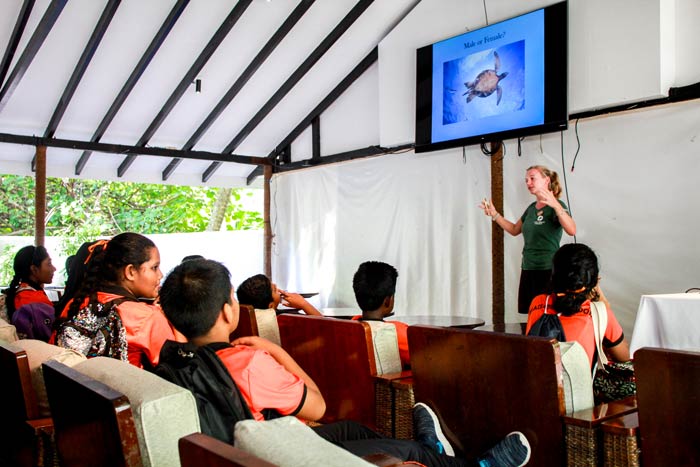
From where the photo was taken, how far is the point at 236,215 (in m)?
16.0

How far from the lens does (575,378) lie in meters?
1.77

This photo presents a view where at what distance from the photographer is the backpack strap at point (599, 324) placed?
7.33 ft

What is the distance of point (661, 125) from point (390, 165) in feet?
10.1

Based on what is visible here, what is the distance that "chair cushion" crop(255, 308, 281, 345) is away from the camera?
3045mm

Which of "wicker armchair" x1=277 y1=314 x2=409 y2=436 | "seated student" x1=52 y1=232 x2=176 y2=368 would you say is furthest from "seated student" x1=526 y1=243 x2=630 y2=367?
"seated student" x1=52 y1=232 x2=176 y2=368

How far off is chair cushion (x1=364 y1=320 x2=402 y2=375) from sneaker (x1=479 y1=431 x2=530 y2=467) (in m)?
0.63

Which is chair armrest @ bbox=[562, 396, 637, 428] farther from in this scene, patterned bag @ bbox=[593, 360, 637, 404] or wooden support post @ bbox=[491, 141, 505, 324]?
wooden support post @ bbox=[491, 141, 505, 324]

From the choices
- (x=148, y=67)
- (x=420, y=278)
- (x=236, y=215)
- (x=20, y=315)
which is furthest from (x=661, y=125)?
(x=236, y=215)

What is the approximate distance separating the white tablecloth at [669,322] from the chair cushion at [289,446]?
2727 mm

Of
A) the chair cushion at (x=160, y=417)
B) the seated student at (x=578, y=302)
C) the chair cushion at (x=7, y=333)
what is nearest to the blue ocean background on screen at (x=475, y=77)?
the seated student at (x=578, y=302)

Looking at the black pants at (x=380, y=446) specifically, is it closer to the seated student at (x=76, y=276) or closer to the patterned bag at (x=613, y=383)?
the patterned bag at (x=613, y=383)

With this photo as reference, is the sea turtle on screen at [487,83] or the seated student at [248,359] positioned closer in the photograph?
the seated student at [248,359]

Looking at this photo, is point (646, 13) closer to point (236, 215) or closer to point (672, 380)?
point (672, 380)

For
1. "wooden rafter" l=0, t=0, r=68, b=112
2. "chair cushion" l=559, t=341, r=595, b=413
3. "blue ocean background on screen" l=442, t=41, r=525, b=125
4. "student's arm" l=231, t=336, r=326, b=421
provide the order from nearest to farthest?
"student's arm" l=231, t=336, r=326, b=421, "chair cushion" l=559, t=341, r=595, b=413, "blue ocean background on screen" l=442, t=41, r=525, b=125, "wooden rafter" l=0, t=0, r=68, b=112
